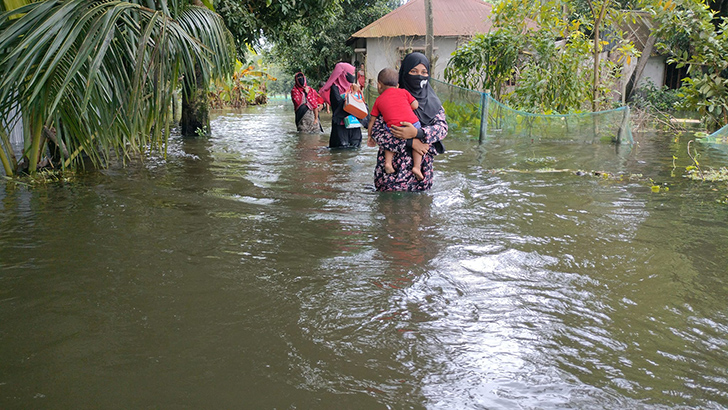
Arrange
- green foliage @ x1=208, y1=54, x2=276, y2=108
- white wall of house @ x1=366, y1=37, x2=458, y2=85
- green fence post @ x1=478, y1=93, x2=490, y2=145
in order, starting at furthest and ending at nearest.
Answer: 1. green foliage @ x1=208, y1=54, x2=276, y2=108
2. white wall of house @ x1=366, y1=37, x2=458, y2=85
3. green fence post @ x1=478, y1=93, x2=490, y2=145

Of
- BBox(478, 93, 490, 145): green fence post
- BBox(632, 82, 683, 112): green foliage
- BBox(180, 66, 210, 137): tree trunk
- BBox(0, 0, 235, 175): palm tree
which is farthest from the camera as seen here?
BBox(632, 82, 683, 112): green foliage

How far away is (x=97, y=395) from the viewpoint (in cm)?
221

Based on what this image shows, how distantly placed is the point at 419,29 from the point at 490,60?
33.1ft

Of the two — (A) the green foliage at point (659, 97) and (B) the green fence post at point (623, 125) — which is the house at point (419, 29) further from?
(B) the green fence post at point (623, 125)

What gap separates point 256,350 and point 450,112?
35.0ft

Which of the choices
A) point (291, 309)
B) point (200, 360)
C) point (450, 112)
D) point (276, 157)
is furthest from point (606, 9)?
point (200, 360)

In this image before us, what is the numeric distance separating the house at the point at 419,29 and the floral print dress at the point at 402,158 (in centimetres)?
1546

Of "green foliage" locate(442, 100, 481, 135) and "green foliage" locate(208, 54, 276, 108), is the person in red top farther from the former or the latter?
"green foliage" locate(208, 54, 276, 108)

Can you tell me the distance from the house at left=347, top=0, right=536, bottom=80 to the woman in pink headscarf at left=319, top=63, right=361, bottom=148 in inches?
422

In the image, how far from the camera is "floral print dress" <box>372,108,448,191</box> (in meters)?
5.71

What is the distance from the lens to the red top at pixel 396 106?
18.0 feet

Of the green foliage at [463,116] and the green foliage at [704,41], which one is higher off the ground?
the green foliage at [704,41]

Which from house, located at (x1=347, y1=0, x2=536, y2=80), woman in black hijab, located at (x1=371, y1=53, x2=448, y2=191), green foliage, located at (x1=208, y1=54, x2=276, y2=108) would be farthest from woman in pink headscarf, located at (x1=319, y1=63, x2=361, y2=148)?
green foliage, located at (x1=208, y1=54, x2=276, y2=108)

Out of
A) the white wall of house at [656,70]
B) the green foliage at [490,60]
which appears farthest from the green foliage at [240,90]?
the white wall of house at [656,70]
